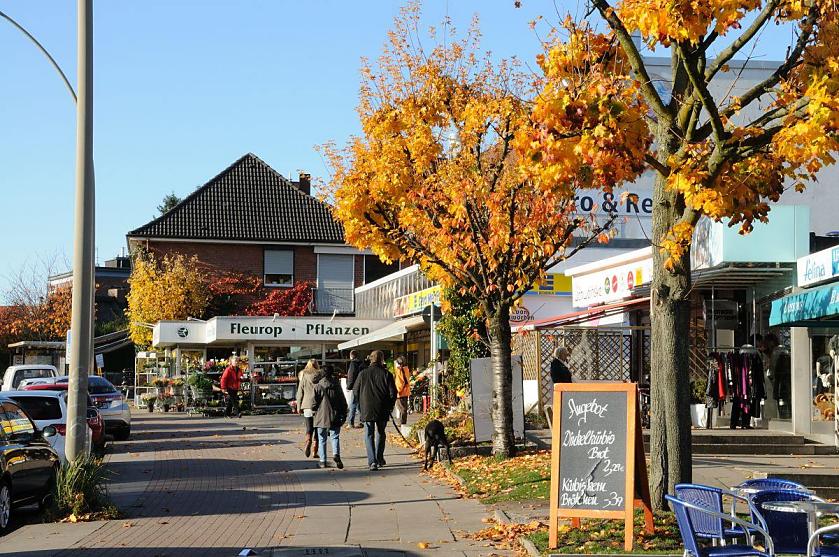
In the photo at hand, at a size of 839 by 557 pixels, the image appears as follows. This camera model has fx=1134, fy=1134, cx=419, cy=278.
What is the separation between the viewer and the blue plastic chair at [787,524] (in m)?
8.74

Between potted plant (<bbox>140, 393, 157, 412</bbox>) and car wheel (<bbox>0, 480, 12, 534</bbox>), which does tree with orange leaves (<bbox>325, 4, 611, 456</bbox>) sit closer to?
car wheel (<bbox>0, 480, 12, 534</bbox>)

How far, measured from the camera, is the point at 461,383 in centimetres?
2375

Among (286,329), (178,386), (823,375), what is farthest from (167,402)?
(823,375)

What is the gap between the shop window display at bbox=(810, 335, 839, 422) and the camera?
1744 cm

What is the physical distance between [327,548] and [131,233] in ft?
135

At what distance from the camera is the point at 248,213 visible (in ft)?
171

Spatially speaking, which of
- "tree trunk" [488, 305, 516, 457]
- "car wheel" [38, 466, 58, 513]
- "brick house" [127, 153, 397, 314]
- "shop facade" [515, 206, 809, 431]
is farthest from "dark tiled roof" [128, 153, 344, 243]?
"car wheel" [38, 466, 58, 513]

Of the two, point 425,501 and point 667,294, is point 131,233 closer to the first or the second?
point 425,501

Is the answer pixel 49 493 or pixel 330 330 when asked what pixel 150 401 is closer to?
pixel 330 330

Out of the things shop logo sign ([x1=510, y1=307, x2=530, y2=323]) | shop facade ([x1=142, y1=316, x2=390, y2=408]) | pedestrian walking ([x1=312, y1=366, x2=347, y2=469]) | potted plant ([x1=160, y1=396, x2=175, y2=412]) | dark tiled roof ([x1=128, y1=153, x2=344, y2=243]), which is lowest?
Result: potted plant ([x1=160, y1=396, x2=175, y2=412])

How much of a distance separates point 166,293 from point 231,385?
52.1ft

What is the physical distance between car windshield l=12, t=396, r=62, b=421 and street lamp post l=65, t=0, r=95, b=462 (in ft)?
14.7

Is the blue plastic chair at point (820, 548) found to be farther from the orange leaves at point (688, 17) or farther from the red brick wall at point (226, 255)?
the red brick wall at point (226, 255)

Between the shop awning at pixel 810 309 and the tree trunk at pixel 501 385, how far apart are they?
4080 millimetres
